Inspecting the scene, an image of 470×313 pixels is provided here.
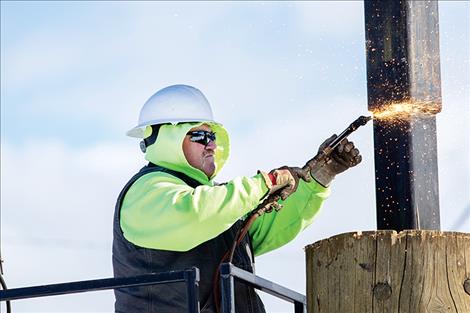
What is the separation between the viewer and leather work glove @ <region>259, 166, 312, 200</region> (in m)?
5.54

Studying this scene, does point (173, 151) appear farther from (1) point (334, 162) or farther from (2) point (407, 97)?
(2) point (407, 97)

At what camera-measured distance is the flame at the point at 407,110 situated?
188 inches

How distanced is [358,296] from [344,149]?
157 cm

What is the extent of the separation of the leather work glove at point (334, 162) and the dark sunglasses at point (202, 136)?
52 centimetres

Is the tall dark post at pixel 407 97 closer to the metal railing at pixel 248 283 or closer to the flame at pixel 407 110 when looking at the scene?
the flame at pixel 407 110

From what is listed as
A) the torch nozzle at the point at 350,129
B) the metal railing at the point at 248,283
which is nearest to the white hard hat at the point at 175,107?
the torch nozzle at the point at 350,129

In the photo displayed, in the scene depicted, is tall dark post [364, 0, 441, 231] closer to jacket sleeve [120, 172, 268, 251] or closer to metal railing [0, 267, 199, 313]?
jacket sleeve [120, 172, 268, 251]

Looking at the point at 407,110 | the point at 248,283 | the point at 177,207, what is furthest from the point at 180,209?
the point at 407,110

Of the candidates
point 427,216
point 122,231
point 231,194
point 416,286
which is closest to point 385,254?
point 416,286

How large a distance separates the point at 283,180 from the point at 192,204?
0.51m

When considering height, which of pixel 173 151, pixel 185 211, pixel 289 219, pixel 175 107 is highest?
pixel 175 107

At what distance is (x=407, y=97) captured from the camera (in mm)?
4777

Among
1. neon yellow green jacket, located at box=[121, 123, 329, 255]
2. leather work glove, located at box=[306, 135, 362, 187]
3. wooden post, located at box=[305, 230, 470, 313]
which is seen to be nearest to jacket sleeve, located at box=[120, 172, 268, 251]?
neon yellow green jacket, located at box=[121, 123, 329, 255]

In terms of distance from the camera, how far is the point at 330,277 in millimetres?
4352
